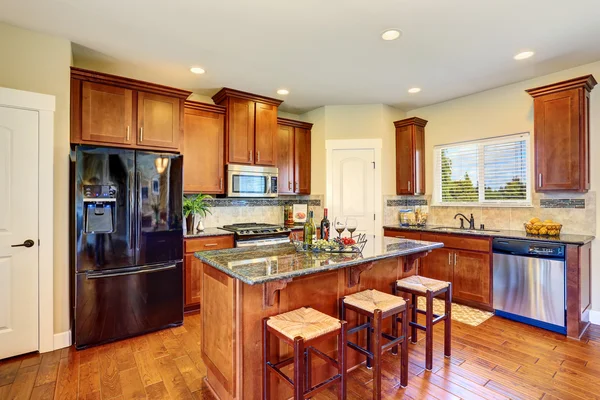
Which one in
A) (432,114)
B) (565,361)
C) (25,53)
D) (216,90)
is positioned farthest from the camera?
(432,114)

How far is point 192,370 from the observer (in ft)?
7.77

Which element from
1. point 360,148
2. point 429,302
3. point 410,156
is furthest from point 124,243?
point 410,156

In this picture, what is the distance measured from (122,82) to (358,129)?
3.17 m

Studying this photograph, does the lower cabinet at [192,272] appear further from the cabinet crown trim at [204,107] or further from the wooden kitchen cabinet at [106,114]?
the cabinet crown trim at [204,107]

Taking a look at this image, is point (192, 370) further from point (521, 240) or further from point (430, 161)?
point (430, 161)

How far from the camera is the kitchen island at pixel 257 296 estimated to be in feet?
5.82

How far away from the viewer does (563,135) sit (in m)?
3.24

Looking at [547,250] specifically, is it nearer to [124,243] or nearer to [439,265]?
[439,265]

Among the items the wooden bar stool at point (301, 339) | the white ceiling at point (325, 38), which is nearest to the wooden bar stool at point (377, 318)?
the wooden bar stool at point (301, 339)

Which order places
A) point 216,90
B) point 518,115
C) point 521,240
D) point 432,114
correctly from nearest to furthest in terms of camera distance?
point 521,240
point 518,115
point 216,90
point 432,114

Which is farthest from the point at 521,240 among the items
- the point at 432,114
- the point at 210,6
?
the point at 210,6

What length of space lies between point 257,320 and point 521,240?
2.96m

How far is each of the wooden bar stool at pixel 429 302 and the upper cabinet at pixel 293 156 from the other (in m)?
2.57

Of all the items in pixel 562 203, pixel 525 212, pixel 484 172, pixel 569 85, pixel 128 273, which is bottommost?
pixel 128 273
